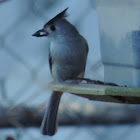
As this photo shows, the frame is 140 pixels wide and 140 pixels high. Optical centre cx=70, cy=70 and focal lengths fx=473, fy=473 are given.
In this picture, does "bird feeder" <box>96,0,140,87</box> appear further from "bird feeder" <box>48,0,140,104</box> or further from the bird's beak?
the bird's beak

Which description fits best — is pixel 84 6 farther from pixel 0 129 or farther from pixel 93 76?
pixel 0 129

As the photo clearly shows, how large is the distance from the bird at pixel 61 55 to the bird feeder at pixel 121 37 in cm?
21

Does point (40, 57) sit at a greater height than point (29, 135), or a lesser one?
A: greater

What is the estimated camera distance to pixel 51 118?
3.95ft

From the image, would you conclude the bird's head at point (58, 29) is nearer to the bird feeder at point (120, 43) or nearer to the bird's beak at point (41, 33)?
the bird's beak at point (41, 33)

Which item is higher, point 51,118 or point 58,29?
point 58,29

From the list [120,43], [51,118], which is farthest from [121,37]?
[51,118]

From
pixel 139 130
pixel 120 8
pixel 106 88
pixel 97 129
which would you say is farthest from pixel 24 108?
pixel 139 130

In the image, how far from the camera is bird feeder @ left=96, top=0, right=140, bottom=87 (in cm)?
91

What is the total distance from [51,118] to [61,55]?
0.16 m

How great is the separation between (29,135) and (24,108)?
83 centimetres

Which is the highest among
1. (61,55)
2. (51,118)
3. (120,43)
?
(120,43)

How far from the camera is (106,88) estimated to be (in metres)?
0.75

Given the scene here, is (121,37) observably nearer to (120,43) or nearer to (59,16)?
(120,43)
